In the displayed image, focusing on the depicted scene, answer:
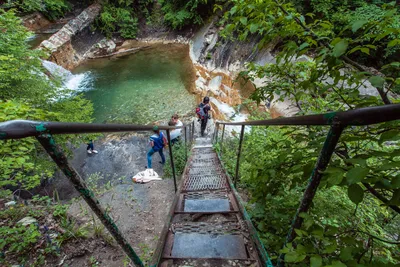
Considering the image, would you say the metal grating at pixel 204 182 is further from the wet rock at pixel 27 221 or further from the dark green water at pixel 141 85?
the dark green water at pixel 141 85

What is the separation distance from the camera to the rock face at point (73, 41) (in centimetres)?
1349

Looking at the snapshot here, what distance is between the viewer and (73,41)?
15930mm

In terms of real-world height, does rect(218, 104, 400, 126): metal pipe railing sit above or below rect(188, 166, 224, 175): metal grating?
above

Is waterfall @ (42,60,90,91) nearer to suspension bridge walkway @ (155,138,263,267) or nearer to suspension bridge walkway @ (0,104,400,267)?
suspension bridge walkway @ (0,104,400,267)

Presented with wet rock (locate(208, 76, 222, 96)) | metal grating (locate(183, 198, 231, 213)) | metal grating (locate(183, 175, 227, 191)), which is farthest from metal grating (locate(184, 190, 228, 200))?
wet rock (locate(208, 76, 222, 96))

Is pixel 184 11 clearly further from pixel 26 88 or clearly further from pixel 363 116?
pixel 363 116

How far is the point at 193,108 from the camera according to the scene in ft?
33.8

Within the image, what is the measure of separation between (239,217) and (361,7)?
8681 mm

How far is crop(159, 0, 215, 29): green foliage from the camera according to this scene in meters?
15.4

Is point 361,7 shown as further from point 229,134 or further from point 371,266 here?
point 371,266

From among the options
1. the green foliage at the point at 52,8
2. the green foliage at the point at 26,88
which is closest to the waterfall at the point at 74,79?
the green foliage at the point at 52,8

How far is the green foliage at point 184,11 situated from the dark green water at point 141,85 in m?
2.33

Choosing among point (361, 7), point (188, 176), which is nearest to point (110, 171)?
point (188, 176)

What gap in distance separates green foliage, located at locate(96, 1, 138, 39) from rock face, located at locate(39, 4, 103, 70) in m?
0.86
